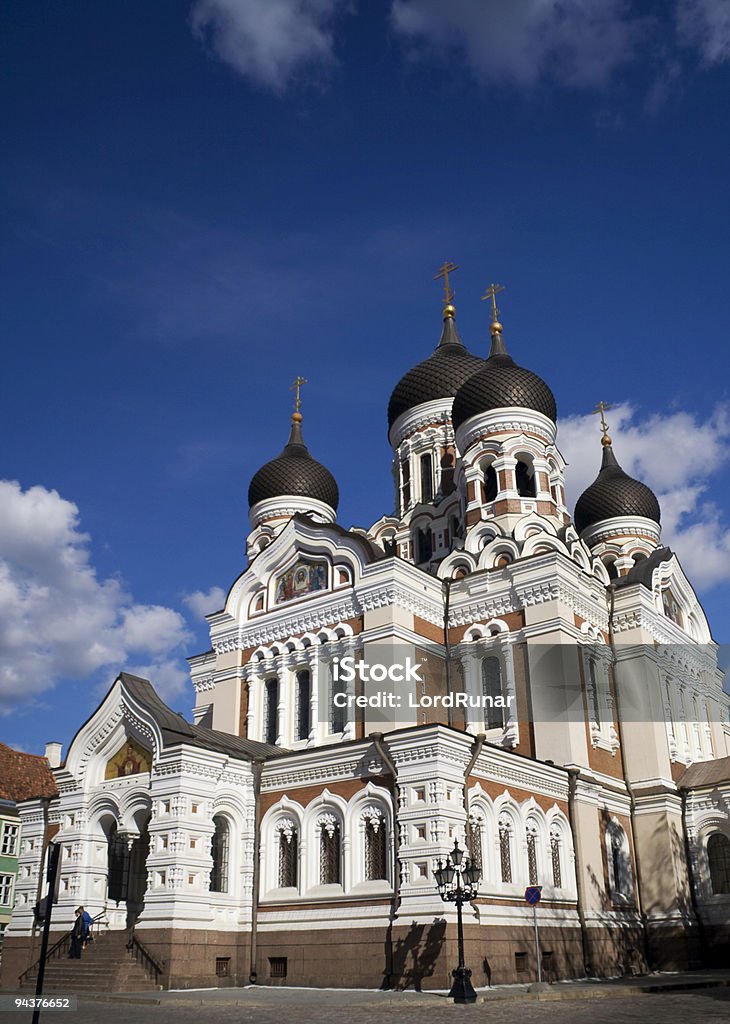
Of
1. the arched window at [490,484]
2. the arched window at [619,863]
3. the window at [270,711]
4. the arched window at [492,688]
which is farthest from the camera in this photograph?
the arched window at [490,484]

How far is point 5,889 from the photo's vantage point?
28.9 m

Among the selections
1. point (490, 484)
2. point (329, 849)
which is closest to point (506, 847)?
point (329, 849)

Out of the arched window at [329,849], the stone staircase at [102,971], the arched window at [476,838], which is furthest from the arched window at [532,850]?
the stone staircase at [102,971]

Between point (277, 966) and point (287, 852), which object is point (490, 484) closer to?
point (287, 852)

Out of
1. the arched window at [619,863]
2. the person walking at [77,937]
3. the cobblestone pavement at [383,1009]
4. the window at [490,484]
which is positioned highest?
the window at [490,484]

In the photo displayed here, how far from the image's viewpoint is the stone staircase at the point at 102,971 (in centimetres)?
1623

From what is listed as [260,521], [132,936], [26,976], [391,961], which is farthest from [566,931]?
[260,521]

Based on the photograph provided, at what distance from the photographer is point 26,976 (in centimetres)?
1838

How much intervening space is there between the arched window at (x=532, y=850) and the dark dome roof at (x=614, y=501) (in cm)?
1581

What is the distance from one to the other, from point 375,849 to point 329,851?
3.90ft

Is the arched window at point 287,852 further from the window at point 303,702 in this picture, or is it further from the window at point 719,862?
the window at point 719,862

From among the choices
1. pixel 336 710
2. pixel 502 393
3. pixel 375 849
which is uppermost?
pixel 502 393

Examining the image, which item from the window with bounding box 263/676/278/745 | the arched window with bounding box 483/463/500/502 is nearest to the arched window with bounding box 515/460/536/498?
the arched window with bounding box 483/463/500/502

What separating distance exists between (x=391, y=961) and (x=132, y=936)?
4.73m
